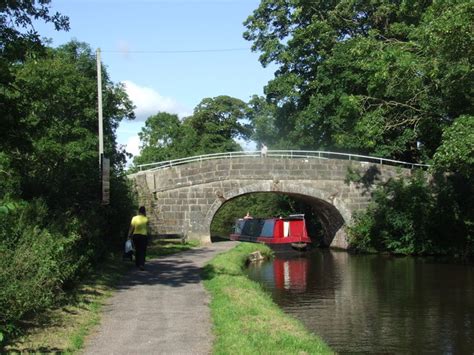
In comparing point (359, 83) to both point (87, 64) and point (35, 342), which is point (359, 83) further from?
point (35, 342)

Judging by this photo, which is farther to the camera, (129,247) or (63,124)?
(63,124)

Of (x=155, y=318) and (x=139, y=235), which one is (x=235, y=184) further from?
(x=155, y=318)

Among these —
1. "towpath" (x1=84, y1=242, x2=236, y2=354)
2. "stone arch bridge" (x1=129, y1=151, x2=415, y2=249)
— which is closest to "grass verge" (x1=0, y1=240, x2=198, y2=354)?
"towpath" (x1=84, y1=242, x2=236, y2=354)

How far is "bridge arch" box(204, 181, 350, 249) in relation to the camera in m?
24.6

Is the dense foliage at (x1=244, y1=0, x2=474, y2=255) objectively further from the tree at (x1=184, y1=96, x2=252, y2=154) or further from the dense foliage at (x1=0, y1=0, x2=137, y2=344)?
the tree at (x1=184, y1=96, x2=252, y2=154)

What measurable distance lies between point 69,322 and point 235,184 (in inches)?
699

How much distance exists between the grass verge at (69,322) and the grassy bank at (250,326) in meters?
1.56

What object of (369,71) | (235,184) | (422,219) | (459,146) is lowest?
(422,219)

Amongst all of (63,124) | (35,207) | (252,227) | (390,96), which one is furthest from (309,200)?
(35,207)

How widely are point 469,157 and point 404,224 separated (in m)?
8.63

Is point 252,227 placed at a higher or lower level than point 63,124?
lower

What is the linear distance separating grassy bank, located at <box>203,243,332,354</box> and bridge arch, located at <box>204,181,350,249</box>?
13.1m

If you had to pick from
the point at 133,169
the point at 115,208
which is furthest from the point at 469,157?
the point at 133,169

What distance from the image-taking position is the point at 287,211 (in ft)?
119
